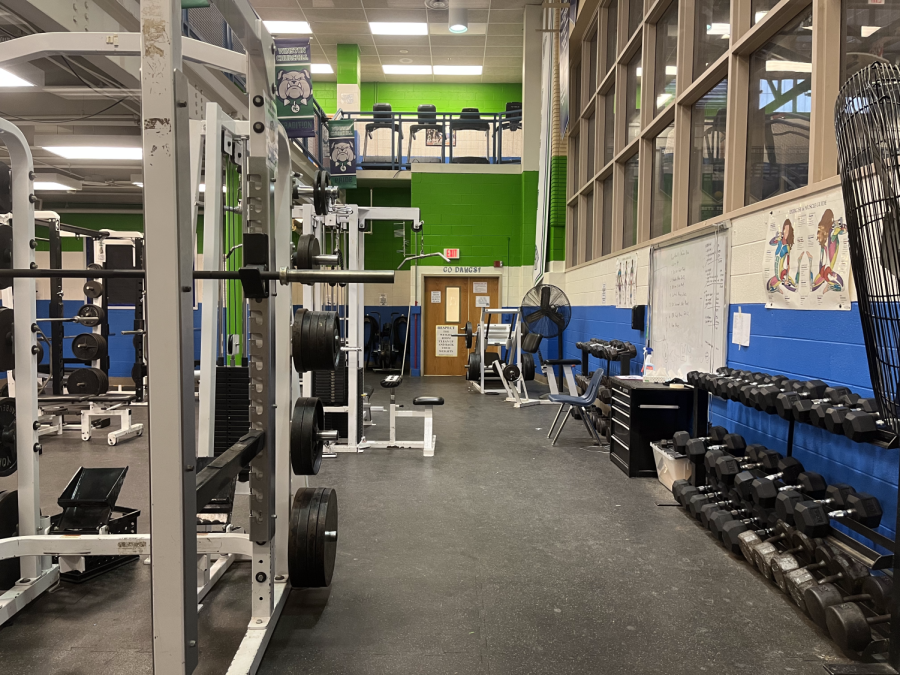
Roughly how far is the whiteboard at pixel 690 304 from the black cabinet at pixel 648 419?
247 mm

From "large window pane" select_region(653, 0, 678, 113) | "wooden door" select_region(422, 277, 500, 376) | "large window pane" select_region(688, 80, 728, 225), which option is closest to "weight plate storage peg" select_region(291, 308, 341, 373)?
"large window pane" select_region(688, 80, 728, 225)

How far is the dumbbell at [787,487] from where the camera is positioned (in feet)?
7.63

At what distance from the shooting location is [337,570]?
2564 millimetres

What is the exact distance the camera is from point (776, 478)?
2.53 meters

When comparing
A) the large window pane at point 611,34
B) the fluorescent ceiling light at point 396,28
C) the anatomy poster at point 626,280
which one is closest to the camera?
the anatomy poster at point 626,280

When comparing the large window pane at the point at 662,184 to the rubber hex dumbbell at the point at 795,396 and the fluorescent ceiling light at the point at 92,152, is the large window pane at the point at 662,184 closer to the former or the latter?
the rubber hex dumbbell at the point at 795,396

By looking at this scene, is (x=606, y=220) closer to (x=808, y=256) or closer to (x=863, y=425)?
(x=808, y=256)

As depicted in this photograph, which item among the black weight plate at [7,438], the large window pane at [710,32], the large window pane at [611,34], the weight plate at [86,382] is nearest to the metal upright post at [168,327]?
the black weight plate at [7,438]

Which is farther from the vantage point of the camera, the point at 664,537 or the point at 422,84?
the point at 422,84

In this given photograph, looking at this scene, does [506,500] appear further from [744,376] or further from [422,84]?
[422,84]

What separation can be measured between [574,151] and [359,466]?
18.7 ft

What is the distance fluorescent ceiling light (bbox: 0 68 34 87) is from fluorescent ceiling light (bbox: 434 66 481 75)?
24.6 feet

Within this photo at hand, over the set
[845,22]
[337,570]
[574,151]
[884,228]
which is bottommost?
[337,570]

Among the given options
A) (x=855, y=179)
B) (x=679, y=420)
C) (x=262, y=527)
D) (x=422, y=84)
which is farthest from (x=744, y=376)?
(x=422, y=84)
